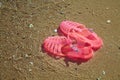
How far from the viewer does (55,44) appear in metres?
3.38

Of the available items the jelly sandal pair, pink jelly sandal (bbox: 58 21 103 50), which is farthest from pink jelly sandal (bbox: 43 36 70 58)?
pink jelly sandal (bbox: 58 21 103 50)

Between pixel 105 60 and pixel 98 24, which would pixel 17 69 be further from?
pixel 98 24

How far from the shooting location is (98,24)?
374 cm

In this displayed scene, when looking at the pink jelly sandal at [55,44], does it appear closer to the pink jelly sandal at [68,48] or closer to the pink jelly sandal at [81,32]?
the pink jelly sandal at [68,48]

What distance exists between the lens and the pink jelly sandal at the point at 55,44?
3291 mm

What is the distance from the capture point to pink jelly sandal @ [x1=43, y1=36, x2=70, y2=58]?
10.8 ft

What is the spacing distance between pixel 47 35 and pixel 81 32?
0.42m

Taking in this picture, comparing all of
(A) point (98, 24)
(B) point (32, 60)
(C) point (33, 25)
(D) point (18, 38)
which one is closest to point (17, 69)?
(B) point (32, 60)

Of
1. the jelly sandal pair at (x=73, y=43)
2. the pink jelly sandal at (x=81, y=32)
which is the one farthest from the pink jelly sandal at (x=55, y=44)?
the pink jelly sandal at (x=81, y=32)

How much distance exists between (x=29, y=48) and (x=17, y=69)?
31 centimetres

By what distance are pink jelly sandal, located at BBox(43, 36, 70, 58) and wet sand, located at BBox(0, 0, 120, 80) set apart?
0.07 m

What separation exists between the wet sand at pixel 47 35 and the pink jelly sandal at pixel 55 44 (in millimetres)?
71

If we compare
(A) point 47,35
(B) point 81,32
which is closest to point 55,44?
(A) point 47,35

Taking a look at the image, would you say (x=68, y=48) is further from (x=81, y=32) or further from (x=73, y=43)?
(x=81, y=32)
